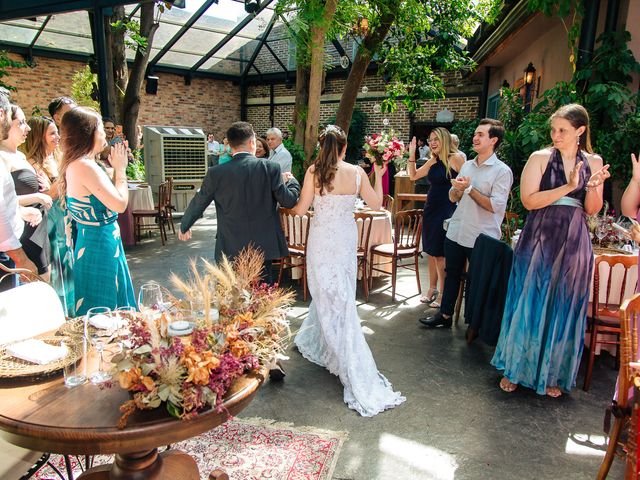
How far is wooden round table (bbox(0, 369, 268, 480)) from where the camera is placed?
1302 mm

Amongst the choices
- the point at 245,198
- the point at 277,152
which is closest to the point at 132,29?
the point at 277,152

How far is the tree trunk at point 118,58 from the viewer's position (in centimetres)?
916

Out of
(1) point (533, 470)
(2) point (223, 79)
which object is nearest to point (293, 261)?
(1) point (533, 470)

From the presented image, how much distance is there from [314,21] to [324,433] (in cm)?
451

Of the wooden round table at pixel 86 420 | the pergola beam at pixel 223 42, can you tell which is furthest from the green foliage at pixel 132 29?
the wooden round table at pixel 86 420

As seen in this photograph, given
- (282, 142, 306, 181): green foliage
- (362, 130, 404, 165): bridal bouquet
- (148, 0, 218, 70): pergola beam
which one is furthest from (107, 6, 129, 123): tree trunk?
(362, 130, 404, 165): bridal bouquet

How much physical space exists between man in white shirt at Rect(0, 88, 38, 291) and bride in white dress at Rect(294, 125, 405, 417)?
65.6 inches

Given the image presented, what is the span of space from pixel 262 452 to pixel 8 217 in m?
1.84

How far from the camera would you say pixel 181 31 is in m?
14.1

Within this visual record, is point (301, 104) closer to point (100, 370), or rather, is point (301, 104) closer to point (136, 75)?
point (136, 75)

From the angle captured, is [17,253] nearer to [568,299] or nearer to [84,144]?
[84,144]

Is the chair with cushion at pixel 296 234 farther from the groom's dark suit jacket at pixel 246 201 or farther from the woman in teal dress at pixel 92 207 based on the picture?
the woman in teal dress at pixel 92 207

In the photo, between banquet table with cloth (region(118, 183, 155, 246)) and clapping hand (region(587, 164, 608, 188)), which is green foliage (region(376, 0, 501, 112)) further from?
clapping hand (region(587, 164, 608, 188))

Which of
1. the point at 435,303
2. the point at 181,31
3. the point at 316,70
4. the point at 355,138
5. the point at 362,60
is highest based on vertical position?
the point at 181,31
